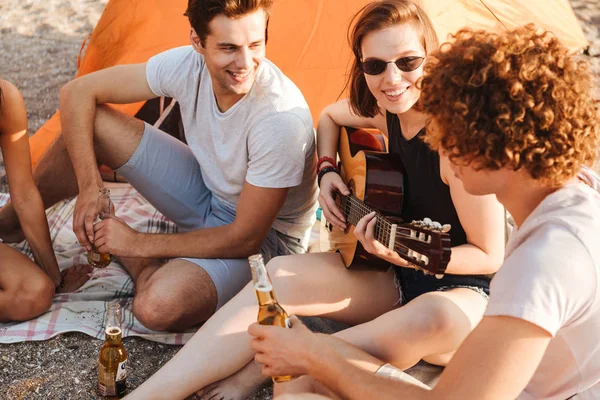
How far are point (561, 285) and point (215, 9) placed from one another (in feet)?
5.24

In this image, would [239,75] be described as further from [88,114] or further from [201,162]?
[88,114]

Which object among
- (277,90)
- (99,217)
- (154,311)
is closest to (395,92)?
(277,90)

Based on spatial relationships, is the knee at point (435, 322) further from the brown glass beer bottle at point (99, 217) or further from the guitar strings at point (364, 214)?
the brown glass beer bottle at point (99, 217)

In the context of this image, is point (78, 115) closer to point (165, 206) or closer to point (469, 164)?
point (165, 206)

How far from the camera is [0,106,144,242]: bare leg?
2.90m

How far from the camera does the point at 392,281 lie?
2.43 m

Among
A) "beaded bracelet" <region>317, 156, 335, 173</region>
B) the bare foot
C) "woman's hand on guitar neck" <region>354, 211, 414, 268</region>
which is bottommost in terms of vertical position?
the bare foot

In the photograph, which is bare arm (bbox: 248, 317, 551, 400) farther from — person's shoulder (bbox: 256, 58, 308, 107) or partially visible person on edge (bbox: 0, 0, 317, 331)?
person's shoulder (bbox: 256, 58, 308, 107)

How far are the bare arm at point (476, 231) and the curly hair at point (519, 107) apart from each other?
0.55 m

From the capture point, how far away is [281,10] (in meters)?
3.54

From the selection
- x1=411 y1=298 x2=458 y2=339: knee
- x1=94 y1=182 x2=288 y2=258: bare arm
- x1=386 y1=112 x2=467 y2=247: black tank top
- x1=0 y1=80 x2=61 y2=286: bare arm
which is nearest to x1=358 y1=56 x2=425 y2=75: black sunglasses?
x1=386 y1=112 x2=467 y2=247: black tank top

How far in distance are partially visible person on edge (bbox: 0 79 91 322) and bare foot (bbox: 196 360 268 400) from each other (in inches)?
30.3

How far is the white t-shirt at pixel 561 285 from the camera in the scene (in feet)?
4.45

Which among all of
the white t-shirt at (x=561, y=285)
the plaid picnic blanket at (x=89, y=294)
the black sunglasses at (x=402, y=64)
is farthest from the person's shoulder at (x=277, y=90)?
the white t-shirt at (x=561, y=285)
